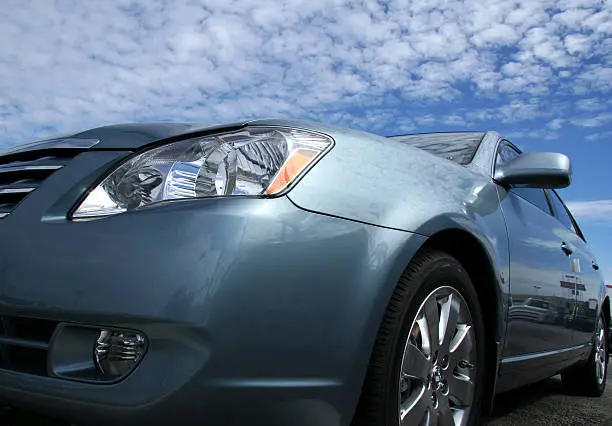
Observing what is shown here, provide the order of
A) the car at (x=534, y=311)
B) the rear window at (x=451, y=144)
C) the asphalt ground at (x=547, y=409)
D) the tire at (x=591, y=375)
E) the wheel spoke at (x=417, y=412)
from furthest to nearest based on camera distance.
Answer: the tire at (x=591, y=375)
the asphalt ground at (x=547, y=409)
the rear window at (x=451, y=144)
the car at (x=534, y=311)
the wheel spoke at (x=417, y=412)

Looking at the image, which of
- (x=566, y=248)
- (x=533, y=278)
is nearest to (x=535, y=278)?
(x=533, y=278)

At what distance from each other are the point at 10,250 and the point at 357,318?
0.91m

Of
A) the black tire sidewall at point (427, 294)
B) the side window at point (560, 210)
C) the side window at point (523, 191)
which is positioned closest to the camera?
the black tire sidewall at point (427, 294)

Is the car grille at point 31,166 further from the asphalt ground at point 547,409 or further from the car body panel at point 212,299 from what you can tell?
the asphalt ground at point 547,409

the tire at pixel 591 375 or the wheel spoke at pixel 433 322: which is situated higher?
the wheel spoke at pixel 433 322

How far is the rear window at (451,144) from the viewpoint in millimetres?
2590

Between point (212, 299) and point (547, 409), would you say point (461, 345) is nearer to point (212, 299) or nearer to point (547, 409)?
point (212, 299)

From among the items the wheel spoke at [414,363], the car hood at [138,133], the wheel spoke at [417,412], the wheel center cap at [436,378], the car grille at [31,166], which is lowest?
the wheel spoke at [417,412]

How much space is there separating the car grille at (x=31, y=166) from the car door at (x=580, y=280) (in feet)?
8.06

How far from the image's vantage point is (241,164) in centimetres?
155

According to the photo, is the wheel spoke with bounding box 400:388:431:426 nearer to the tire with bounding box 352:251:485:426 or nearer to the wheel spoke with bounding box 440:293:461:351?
the tire with bounding box 352:251:485:426

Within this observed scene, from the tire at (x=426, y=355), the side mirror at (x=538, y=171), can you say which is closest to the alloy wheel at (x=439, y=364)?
the tire at (x=426, y=355)

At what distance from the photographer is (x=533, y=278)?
100.0 inches

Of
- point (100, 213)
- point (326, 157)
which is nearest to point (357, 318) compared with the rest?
point (326, 157)
